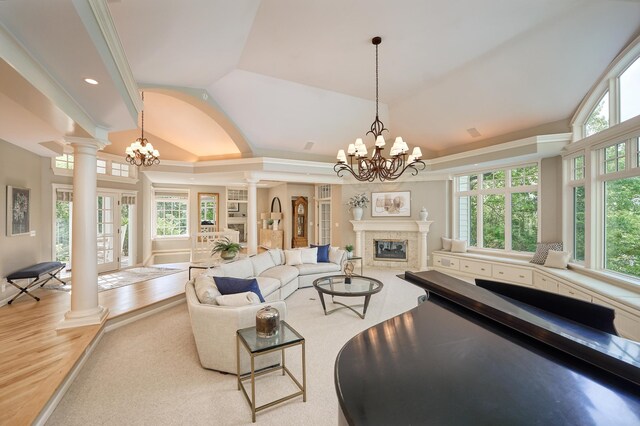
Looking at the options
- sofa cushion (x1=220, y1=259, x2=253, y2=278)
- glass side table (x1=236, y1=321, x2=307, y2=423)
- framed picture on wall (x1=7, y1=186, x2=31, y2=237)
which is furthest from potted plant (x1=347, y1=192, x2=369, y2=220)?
framed picture on wall (x1=7, y1=186, x2=31, y2=237)

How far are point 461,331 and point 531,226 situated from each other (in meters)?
5.37

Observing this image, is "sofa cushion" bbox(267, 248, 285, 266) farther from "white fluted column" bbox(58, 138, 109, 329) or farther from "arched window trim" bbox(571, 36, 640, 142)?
"arched window trim" bbox(571, 36, 640, 142)

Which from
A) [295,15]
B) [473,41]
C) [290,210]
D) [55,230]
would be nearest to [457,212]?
[473,41]

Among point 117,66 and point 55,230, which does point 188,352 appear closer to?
point 117,66

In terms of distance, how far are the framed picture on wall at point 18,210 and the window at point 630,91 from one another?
30.0 feet

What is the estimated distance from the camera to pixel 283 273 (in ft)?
16.2

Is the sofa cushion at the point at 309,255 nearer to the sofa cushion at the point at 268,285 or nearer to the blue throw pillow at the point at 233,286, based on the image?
the sofa cushion at the point at 268,285

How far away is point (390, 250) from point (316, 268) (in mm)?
2929

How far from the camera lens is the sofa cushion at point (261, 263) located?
5.03 metres

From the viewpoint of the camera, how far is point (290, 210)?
9.39 m

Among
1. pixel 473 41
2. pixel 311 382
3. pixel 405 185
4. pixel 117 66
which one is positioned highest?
pixel 473 41

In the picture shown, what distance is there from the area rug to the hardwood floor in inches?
10.4

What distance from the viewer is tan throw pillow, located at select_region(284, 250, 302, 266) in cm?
580

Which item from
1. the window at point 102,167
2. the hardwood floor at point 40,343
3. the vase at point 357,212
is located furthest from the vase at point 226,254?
the window at point 102,167
